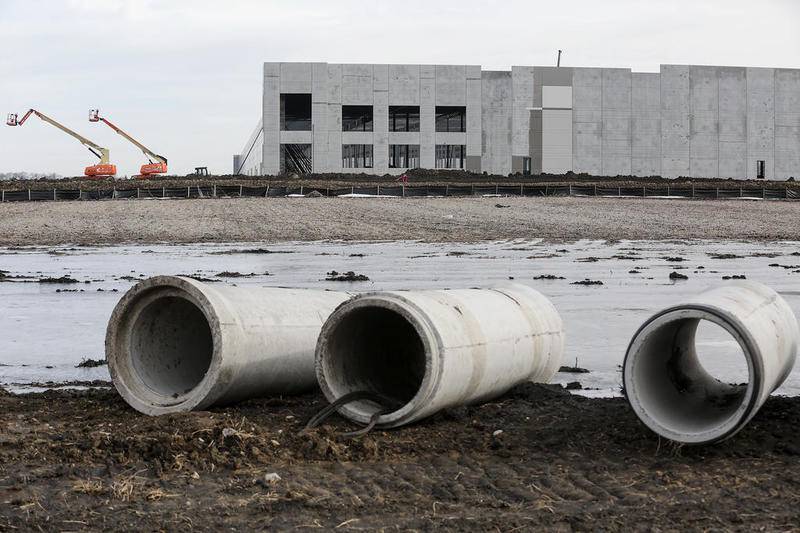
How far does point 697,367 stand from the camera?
7141mm

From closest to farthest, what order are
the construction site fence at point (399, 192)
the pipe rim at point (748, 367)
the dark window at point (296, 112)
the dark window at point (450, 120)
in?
1. the pipe rim at point (748, 367)
2. the construction site fence at point (399, 192)
3. the dark window at point (296, 112)
4. the dark window at point (450, 120)

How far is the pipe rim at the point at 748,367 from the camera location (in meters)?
5.46

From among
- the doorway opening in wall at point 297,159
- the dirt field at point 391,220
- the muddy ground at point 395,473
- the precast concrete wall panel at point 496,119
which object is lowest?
the muddy ground at point 395,473

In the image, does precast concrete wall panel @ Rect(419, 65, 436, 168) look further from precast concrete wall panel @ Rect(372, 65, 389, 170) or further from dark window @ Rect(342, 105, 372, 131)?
dark window @ Rect(342, 105, 372, 131)

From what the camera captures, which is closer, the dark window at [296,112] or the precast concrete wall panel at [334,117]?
the precast concrete wall panel at [334,117]

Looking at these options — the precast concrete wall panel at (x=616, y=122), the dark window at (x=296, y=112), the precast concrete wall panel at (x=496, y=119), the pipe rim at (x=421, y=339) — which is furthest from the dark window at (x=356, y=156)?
the pipe rim at (x=421, y=339)

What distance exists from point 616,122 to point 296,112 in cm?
1921

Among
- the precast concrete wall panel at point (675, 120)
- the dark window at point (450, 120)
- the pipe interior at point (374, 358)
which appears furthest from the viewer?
the dark window at point (450, 120)

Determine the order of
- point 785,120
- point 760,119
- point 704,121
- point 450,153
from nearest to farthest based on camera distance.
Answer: point 704,121 → point 760,119 → point 785,120 → point 450,153

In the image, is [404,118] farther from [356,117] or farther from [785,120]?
[785,120]

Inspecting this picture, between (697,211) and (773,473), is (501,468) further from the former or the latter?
(697,211)

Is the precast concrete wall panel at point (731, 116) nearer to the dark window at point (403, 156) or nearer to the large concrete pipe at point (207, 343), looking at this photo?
the dark window at point (403, 156)

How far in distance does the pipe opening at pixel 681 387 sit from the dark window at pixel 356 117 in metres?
57.9

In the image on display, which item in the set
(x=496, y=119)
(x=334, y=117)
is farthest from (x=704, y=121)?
(x=334, y=117)
